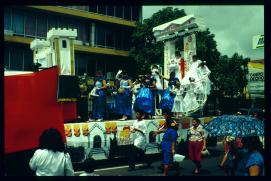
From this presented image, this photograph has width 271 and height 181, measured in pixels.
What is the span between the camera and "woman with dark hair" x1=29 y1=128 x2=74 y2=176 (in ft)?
18.0

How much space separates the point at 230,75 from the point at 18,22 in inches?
655

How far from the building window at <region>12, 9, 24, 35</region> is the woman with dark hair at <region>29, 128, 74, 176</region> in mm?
24581

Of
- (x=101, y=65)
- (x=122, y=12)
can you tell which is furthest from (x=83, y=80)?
(x=122, y=12)

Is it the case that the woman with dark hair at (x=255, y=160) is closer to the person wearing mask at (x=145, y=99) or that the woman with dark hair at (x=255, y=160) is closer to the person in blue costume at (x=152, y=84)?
the person wearing mask at (x=145, y=99)

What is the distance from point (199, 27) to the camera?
1465 cm

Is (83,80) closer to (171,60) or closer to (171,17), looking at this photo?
(171,60)

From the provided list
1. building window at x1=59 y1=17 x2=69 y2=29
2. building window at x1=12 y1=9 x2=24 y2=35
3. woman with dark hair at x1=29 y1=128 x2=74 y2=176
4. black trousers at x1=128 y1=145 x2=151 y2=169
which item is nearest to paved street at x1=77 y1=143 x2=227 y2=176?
black trousers at x1=128 y1=145 x2=151 y2=169

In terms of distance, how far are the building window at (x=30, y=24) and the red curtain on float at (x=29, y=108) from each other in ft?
75.8

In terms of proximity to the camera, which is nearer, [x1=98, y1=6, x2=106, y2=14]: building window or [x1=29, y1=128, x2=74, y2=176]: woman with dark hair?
[x1=29, y1=128, x2=74, y2=176]: woman with dark hair

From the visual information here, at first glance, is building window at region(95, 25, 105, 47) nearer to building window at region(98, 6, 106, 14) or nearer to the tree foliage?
building window at region(98, 6, 106, 14)

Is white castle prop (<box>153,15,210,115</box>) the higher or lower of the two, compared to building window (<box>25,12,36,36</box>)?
lower

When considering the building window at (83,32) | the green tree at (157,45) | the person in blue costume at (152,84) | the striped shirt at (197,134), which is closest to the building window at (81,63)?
the building window at (83,32)
